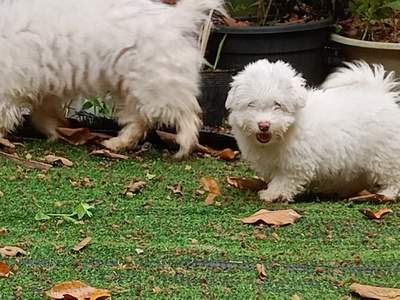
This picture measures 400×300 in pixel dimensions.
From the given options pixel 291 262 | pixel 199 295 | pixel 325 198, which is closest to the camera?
pixel 199 295

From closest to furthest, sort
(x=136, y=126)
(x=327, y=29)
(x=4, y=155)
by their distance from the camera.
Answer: (x=4, y=155), (x=136, y=126), (x=327, y=29)

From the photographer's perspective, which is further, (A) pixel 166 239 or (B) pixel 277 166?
(B) pixel 277 166

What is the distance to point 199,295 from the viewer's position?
278cm

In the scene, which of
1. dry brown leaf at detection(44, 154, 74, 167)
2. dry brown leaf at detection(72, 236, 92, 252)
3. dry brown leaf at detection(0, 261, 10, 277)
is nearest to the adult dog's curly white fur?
dry brown leaf at detection(44, 154, 74, 167)

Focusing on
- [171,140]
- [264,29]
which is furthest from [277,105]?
[264,29]

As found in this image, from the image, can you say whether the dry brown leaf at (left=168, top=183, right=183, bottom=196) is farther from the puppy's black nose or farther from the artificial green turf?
the puppy's black nose

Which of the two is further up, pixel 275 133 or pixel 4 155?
pixel 275 133

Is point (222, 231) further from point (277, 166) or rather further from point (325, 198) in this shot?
point (325, 198)

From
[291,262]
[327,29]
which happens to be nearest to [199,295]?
[291,262]

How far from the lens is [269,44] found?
556 cm

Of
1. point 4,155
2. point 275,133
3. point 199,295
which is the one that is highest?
point 275,133

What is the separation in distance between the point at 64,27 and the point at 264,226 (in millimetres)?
1793

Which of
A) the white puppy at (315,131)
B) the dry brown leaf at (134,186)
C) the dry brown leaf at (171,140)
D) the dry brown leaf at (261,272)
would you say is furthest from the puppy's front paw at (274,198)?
the dry brown leaf at (171,140)

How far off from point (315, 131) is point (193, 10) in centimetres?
132
